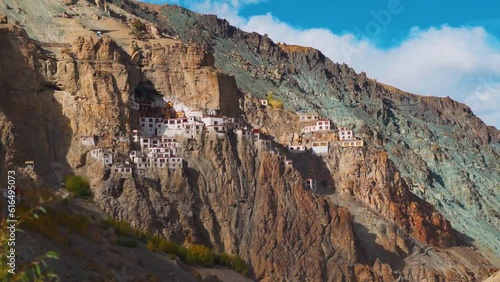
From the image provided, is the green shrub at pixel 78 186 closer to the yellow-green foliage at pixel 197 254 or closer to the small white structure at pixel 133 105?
the yellow-green foliage at pixel 197 254

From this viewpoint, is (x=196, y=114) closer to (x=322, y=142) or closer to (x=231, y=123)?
(x=231, y=123)

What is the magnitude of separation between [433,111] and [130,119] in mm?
84320

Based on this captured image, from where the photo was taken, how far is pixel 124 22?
98.5 m

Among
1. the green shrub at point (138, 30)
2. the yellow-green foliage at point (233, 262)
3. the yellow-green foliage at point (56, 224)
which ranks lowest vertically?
the yellow-green foliage at point (233, 262)

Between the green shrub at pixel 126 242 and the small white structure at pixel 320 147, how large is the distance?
33589 millimetres

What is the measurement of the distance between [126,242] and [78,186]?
13752mm

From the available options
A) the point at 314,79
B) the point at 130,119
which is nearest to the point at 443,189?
the point at 314,79

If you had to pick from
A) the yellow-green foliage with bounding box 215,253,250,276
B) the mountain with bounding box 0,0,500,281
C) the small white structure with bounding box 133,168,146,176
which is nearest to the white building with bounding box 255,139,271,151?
the mountain with bounding box 0,0,500,281

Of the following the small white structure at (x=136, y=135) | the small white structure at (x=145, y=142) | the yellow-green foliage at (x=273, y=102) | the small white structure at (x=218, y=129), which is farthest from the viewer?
the yellow-green foliage at (x=273, y=102)

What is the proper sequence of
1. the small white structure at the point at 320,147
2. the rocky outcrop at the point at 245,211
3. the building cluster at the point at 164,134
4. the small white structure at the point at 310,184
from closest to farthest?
the rocky outcrop at the point at 245,211 < the building cluster at the point at 164,134 < the small white structure at the point at 310,184 < the small white structure at the point at 320,147

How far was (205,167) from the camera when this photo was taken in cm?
7656

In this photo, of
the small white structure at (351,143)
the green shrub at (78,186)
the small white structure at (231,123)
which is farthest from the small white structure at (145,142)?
the small white structure at (351,143)

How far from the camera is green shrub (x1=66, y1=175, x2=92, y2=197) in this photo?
69262 mm

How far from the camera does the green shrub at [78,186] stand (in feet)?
227
